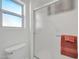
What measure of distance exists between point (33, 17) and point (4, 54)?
2.51ft

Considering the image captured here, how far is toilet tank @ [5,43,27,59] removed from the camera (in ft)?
4.98

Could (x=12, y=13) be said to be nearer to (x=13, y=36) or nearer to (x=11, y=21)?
(x=11, y=21)

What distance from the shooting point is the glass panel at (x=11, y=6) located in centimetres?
159

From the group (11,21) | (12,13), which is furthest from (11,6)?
(11,21)

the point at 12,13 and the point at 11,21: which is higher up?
the point at 12,13

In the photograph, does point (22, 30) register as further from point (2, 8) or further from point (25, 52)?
point (2, 8)

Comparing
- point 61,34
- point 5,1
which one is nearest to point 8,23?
point 5,1

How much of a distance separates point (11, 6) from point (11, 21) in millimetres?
254

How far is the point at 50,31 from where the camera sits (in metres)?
1.22

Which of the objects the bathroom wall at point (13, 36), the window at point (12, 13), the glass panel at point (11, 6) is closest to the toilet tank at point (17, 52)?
the bathroom wall at point (13, 36)

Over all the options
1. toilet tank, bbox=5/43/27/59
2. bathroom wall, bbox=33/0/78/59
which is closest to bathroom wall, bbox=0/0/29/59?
toilet tank, bbox=5/43/27/59

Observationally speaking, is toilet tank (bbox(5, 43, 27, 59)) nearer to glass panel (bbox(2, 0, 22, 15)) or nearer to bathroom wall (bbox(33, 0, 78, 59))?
bathroom wall (bbox(33, 0, 78, 59))

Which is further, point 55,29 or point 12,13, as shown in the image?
point 12,13

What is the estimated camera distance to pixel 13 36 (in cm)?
168
